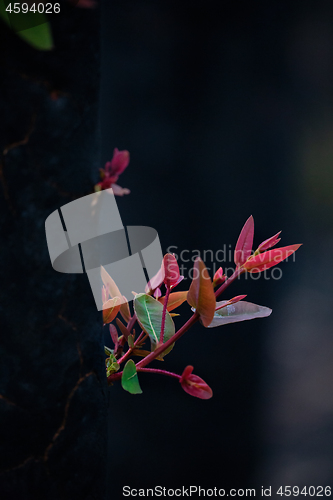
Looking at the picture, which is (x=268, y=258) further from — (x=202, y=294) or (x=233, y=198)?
(x=233, y=198)

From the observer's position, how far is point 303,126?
113 cm

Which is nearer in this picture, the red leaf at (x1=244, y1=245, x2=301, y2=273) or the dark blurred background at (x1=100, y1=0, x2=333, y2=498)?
the red leaf at (x1=244, y1=245, x2=301, y2=273)

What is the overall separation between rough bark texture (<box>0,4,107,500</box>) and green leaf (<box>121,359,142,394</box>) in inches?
2.2

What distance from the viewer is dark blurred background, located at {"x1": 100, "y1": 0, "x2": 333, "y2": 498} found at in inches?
41.3

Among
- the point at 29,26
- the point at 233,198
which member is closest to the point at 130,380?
the point at 29,26

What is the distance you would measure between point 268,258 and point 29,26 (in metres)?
0.35

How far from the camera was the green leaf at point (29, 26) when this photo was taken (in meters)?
0.28

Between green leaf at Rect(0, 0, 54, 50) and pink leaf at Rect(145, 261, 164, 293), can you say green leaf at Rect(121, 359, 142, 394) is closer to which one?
pink leaf at Rect(145, 261, 164, 293)

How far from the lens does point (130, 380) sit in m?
0.39

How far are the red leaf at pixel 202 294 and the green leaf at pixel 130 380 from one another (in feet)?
0.34

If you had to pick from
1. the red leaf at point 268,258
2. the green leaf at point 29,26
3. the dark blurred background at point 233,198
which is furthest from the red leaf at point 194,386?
the dark blurred background at point 233,198

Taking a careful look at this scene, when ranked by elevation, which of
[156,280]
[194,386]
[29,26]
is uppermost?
[29,26]

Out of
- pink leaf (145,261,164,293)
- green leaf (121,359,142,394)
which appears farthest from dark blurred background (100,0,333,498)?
green leaf (121,359,142,394)

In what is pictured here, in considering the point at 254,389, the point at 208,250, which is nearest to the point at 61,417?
the point at 208,250
